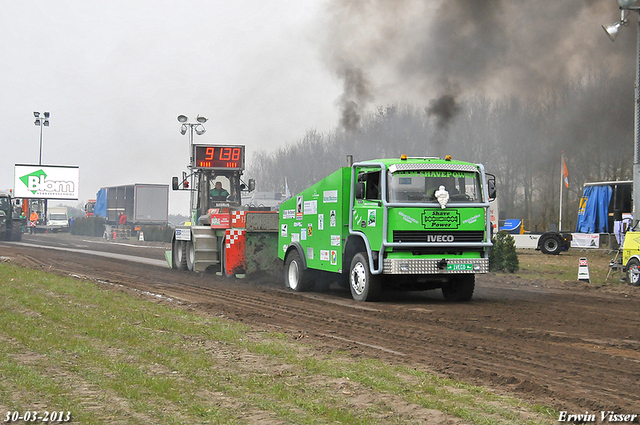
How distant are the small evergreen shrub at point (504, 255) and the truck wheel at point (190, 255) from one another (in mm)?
9038

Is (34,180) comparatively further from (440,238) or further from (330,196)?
(440,238)

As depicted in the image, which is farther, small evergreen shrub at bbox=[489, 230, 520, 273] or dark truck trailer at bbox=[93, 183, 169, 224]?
dark truck trailer at bbox=[93, 183, 169, 224]

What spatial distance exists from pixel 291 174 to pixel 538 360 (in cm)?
5561

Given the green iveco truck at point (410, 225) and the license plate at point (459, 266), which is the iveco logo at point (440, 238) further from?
the license plate at point (459, 266)

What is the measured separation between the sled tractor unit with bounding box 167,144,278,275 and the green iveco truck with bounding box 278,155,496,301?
13.3 feet

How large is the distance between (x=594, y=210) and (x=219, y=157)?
21137mm

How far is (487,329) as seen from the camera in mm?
9977

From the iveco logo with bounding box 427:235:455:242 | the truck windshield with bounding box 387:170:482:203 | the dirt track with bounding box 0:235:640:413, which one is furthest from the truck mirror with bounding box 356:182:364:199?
the dirt track with bounding box 0:235:640:413

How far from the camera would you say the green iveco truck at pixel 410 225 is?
494 inches

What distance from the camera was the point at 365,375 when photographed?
6.66 metres

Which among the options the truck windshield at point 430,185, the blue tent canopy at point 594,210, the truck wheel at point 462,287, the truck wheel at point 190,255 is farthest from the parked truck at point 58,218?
the truck windshield at point 430,185

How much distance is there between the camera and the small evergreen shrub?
21375mm

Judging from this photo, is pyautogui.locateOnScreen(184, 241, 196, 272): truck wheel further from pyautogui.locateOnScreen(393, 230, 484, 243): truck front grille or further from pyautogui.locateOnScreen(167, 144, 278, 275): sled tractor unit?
pyautogui.locateOnScreen(393, 230, 484, 243): truck front grille

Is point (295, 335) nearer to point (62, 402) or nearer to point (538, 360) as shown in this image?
point (538, 360)
